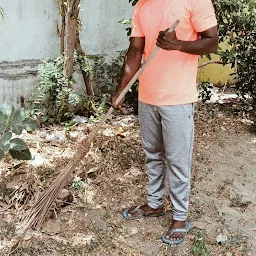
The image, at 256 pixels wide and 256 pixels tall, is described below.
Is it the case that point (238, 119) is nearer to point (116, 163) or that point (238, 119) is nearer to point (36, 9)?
point (116, 163)

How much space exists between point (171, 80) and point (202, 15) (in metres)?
0.43

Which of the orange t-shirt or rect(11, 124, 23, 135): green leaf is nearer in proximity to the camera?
the orange t-shirt

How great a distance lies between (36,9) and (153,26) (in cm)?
221

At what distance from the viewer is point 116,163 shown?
4.29 m

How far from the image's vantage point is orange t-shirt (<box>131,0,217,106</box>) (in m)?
2.77

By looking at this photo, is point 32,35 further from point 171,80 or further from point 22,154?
point 171,80

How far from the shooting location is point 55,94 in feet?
16.3

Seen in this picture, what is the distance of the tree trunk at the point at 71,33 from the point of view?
186 inches

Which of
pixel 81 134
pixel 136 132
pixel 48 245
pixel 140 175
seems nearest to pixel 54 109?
pixel 81 134

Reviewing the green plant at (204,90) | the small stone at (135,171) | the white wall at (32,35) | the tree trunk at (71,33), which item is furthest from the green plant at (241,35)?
the small stone at (135,171)

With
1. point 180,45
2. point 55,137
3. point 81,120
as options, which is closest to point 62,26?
point 81,120

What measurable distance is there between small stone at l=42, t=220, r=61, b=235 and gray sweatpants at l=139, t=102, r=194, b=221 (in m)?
0.72

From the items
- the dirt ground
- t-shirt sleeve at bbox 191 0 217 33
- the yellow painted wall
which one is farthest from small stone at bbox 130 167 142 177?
the yellow painted wall

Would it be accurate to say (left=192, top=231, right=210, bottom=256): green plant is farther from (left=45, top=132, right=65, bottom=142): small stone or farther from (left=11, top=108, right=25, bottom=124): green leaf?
(left=45, top=132, right=65, bottom=142): small stone
